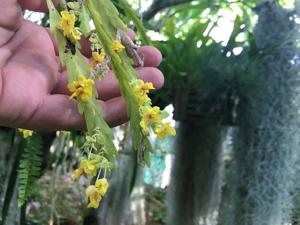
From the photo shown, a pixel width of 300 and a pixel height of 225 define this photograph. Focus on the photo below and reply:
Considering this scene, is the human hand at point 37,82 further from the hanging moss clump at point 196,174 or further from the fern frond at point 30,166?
the hanging moss clump at point 196,174

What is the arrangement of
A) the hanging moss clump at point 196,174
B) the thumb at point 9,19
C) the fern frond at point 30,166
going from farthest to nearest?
the hanging moss clump at point 196,174 < the fern frond at point 30,166 < the thumb at point 9,19

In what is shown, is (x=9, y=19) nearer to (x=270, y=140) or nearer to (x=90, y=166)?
(x=90, y=166)

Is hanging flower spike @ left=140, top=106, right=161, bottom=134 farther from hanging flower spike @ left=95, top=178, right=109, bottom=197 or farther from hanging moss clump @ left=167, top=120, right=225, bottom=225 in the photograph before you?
hanging moss clump @ left=167, top=120, right=225, bottom=225

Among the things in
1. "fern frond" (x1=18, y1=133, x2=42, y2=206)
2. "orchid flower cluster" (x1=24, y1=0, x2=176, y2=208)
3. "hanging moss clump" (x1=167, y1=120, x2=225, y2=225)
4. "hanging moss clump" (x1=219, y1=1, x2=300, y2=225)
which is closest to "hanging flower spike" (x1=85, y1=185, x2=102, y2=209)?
"orchid flower cluster" (x1=24, y1=0, x2=176, y2=208)

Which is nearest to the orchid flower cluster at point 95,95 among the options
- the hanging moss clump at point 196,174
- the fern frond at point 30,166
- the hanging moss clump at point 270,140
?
the fern frond at point 30,166

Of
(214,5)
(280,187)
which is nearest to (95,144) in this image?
(280,187)

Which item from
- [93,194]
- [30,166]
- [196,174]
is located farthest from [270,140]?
[93,194]
